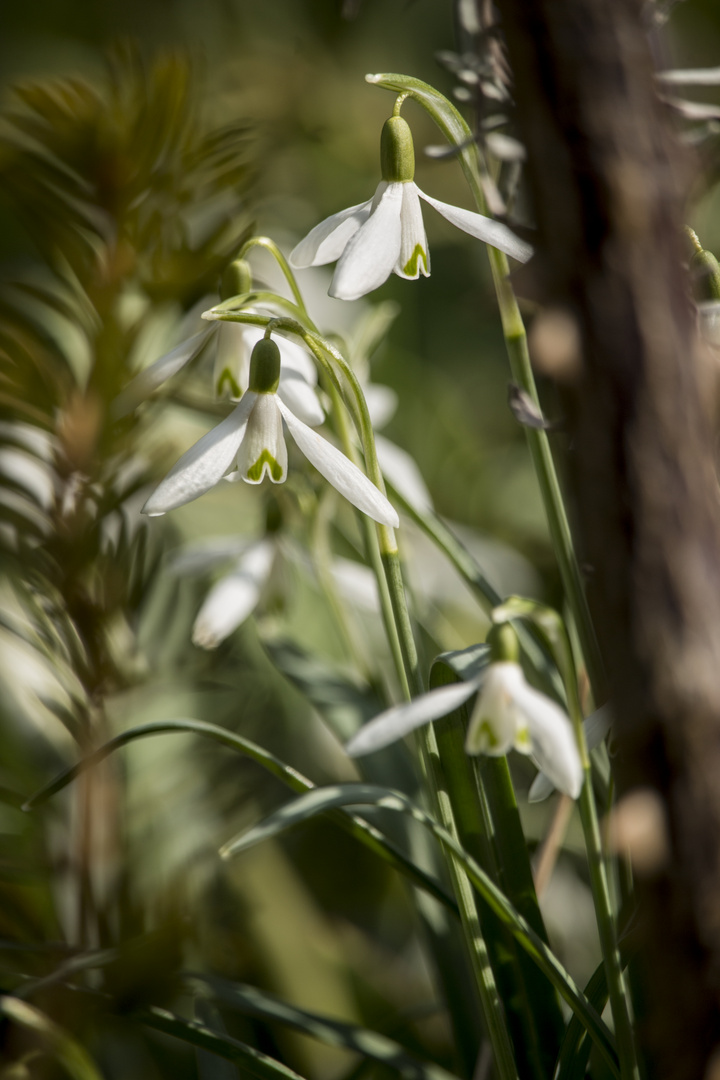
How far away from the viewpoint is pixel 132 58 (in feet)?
1.45

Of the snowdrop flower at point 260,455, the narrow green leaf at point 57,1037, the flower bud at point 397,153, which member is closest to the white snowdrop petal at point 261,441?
the snowdrop flower at point 260,455

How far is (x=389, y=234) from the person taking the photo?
0.97 ft

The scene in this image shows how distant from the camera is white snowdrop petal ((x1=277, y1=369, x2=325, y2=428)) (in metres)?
0.34

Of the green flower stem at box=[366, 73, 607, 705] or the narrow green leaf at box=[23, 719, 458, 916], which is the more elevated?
the green flower stem at box=[366, 73, 607, 705]

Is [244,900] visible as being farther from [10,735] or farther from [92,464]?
[92,464]

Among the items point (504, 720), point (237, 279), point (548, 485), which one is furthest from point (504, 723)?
point (237, 279)

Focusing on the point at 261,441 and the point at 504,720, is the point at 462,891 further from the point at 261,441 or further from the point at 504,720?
the point at 261,441

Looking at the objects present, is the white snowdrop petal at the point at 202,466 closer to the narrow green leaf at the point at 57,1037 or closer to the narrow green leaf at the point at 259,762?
the narrow green leaf at the point at 259,762

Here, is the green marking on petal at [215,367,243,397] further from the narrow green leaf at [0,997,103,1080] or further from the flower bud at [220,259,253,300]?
the narrow green leaf at [0,997,103,1080]

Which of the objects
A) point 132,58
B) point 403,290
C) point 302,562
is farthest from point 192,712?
point 403,290

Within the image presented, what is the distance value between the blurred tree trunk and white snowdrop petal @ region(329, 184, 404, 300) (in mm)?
79

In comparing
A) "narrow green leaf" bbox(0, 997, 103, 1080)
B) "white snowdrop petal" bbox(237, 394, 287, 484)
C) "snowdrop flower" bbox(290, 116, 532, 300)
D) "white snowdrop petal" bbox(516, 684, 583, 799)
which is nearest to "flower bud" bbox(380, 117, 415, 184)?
"snowdrop flower" bbox(290, 116, 532, 300)

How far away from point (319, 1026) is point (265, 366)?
303 mm

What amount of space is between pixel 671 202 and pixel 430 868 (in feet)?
1.19
